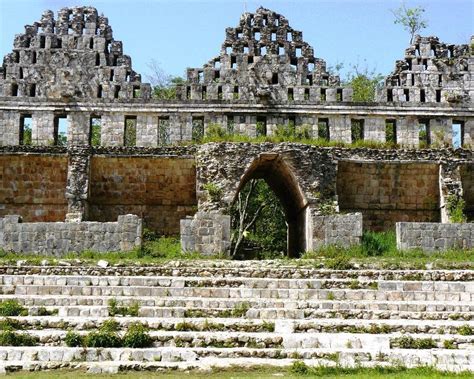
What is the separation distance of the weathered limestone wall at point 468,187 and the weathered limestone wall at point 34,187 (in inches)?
658

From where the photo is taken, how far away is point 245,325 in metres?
13.8

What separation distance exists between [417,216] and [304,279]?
11.7 metres

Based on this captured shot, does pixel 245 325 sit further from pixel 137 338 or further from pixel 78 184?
pixel 78 184

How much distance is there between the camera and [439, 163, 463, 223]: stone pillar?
26.3m

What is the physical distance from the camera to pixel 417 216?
27.8 meters

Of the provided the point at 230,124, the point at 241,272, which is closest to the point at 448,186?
the point at 230,124

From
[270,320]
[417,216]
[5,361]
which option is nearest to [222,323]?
[270,320]

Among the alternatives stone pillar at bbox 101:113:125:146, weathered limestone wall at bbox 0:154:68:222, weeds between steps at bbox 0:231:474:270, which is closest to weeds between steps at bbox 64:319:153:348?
weeds between steps at bbox 0:231:474:270

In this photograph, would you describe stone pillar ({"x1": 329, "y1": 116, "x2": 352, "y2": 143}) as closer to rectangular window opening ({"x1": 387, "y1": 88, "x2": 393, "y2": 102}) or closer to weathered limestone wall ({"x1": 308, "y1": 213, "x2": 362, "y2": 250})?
rectangular window opening ({"x1": 387, "y1": 88, "x2": 393, "y2": 102})

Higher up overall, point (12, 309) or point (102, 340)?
point (12, 309)

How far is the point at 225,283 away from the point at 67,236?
22.6ft

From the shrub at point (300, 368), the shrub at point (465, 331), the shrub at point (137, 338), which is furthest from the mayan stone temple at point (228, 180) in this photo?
the shrub at point (300, 368)

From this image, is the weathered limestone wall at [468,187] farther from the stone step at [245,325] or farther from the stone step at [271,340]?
the stone step at [271,340]

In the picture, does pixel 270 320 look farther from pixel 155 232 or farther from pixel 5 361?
pixel 155 232
